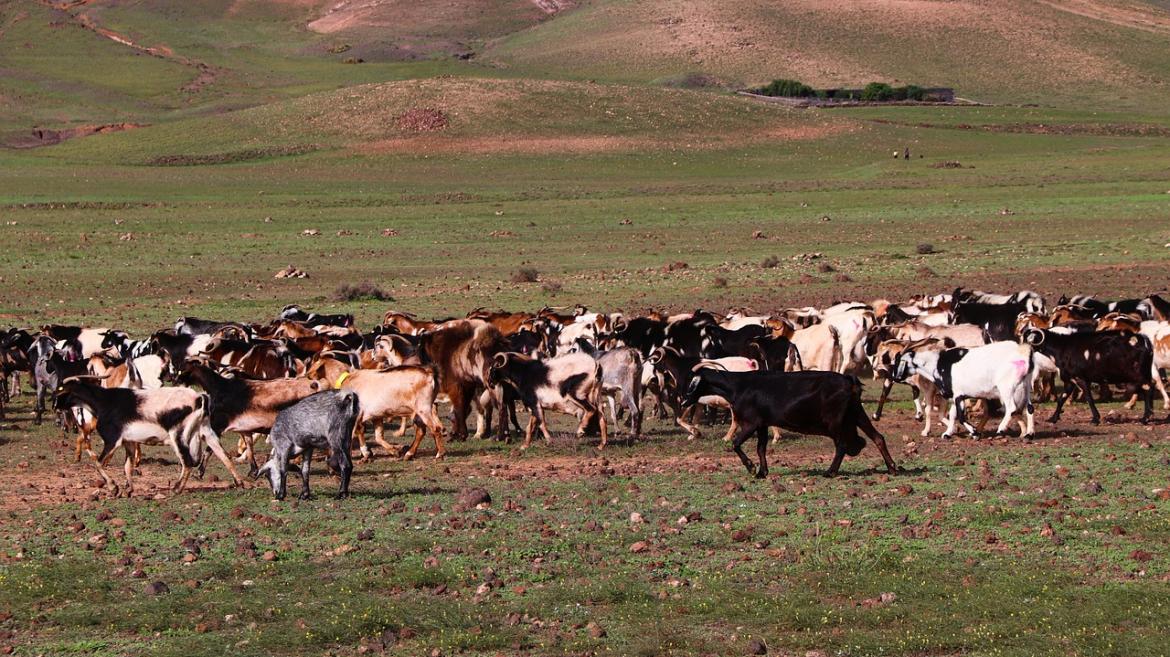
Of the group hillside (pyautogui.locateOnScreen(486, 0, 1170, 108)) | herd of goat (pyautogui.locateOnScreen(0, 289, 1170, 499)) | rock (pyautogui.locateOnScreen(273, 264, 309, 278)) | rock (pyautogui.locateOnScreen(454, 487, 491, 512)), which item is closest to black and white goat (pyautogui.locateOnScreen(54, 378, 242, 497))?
herd of goat (pyautogui.locateOnScreen(0, 289, 1170, 499))

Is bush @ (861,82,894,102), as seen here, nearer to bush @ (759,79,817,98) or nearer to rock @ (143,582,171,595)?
bush @ (759,79,817,98)

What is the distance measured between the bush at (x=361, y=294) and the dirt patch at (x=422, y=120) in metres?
60.0

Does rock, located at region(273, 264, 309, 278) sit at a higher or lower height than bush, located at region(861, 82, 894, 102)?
lower

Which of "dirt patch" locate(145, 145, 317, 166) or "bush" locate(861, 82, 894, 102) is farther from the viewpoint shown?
"bush" locate(861, 82, 894, 102)

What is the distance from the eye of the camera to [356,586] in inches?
413

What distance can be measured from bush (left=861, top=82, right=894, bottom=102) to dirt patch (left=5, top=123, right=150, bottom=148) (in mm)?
54212

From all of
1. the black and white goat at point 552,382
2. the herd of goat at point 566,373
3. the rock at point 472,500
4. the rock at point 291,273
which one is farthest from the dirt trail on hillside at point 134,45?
the rock at point 472,500

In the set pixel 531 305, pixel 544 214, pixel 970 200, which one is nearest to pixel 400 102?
pixel 544 214

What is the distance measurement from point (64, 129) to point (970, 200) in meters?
72.9

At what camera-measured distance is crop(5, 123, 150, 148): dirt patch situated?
4070 inches

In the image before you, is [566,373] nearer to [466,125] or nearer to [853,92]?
[466,125]

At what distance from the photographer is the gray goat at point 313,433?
1359 cm

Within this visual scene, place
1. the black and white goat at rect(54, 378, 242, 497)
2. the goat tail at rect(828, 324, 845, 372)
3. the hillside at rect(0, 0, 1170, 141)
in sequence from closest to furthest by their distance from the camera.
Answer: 1. the black and white goat at rect(54, 378, 242, 497)
2. the goat tail at rect(828, 324, 845, 372)
3. the hillside at rect(0, 0, 1170, 141)

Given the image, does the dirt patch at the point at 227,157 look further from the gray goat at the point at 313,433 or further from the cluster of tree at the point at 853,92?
the gray goat at the point at 313,433
